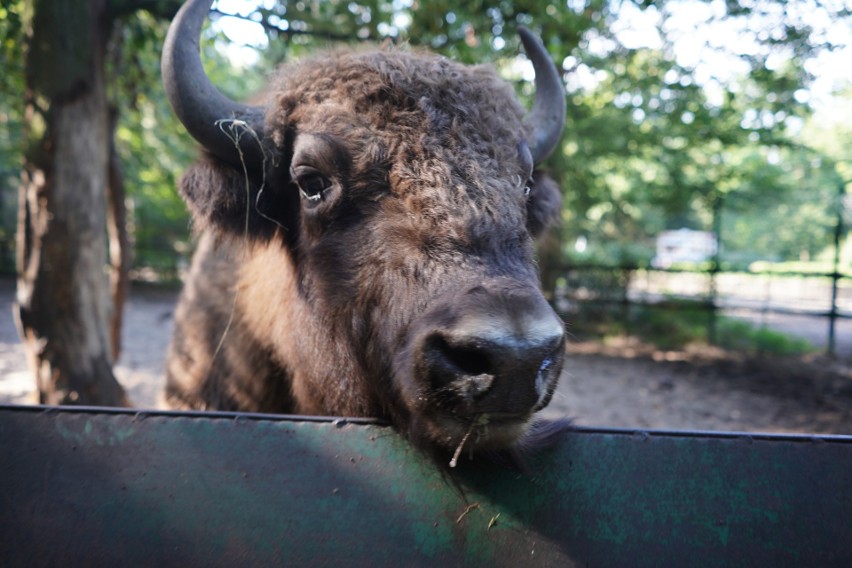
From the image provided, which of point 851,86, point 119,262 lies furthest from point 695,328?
point 119,262

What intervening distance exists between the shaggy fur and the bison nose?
2.1 inches

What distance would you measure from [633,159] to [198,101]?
499 inches

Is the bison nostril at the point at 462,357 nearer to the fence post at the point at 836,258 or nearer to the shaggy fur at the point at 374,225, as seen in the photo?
the shaggy fur at the point at 374,225

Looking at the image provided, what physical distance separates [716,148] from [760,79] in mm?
5523

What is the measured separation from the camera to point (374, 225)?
2.33 metres

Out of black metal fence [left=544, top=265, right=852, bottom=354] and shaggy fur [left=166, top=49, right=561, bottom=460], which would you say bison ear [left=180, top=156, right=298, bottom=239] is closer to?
shaggy fur [left=166, top=49, right=561, bottom=460]

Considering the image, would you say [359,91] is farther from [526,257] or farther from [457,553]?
[457,553]

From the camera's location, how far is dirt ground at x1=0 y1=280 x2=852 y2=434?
26.1 ft

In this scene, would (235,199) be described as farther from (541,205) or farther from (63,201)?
(63,201)

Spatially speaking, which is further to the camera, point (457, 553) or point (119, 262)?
point (119, 262)

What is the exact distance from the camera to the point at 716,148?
13516 millimetres

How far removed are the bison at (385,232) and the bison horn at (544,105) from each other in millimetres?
11

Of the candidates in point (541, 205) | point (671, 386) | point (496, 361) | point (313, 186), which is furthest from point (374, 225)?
point (671, 386)

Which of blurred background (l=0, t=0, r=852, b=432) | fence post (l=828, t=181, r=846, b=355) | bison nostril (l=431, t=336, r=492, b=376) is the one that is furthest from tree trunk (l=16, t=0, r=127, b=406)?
fence post (l=828, t=181, r=846, b=355)
